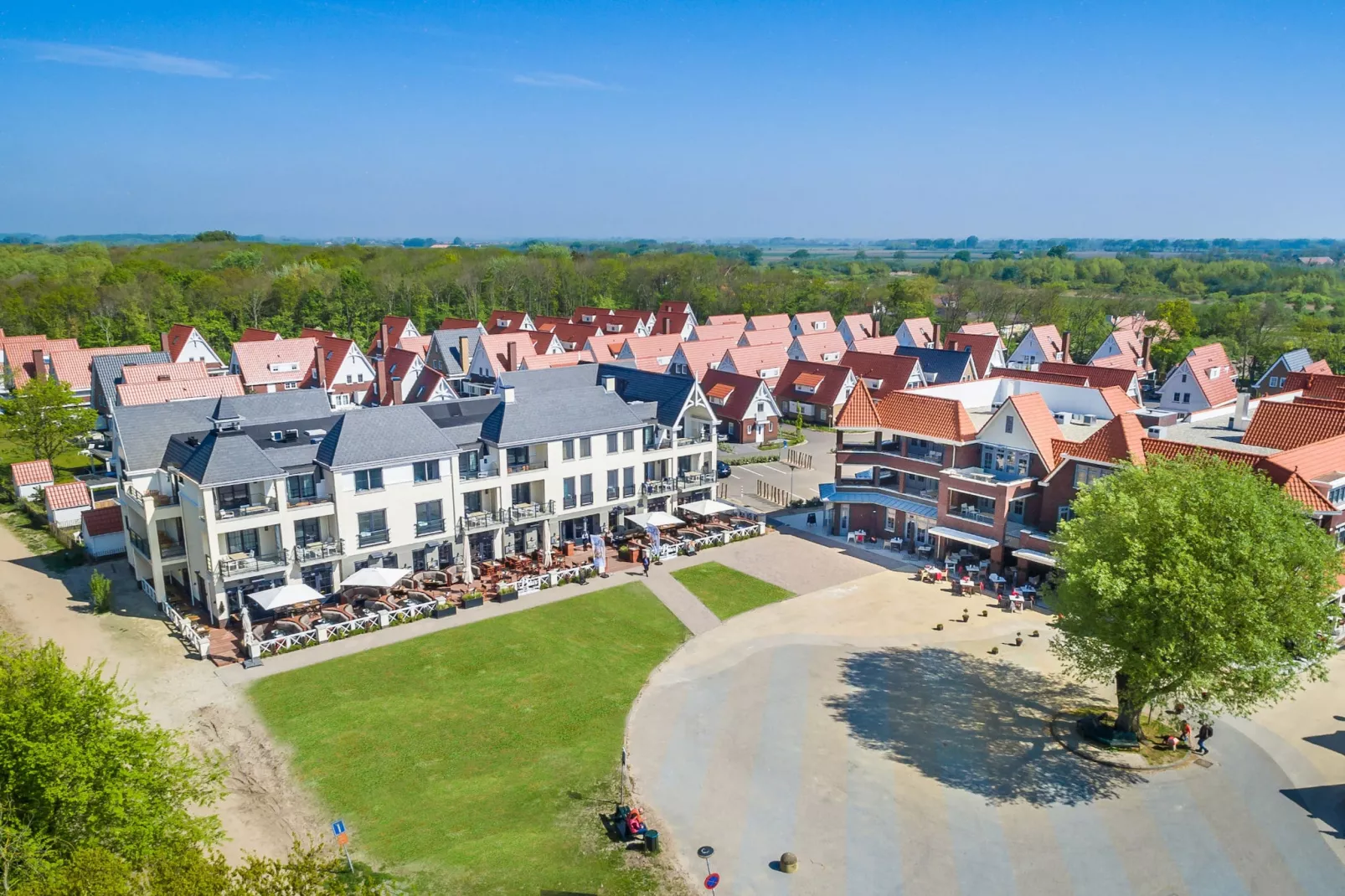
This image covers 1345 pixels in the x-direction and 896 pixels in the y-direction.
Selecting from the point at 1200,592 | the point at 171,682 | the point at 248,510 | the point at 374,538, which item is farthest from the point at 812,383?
the point at 171,682

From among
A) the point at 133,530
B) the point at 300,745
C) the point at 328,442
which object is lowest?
the point at 300,745

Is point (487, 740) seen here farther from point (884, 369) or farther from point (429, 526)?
point (884, 369)

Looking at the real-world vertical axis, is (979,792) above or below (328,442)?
below

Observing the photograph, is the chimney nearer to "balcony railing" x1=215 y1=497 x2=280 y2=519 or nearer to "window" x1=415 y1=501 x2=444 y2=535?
"window" x1=415 y1=501 x2=444 y2=535

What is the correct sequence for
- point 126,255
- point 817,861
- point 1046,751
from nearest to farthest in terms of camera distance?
1. point 817,861
2. point 1046,751
3. point 126,255

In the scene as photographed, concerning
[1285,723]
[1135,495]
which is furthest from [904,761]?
[1285,723]

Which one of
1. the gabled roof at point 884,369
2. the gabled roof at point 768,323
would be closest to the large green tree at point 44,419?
the gabled roof at point 884,369

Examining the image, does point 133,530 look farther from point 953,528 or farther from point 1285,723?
point 1285,723
